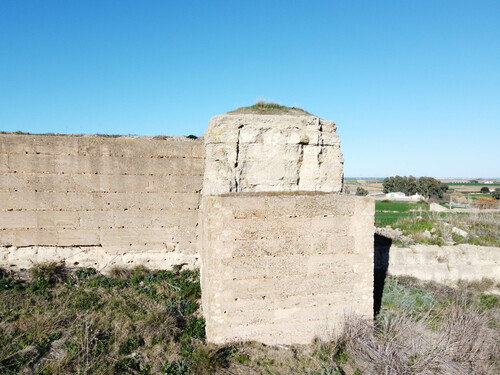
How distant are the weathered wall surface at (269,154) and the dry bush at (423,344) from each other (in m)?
2.58

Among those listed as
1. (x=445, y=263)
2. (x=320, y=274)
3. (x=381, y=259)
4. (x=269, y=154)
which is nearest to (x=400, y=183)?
(x=445, y=263)

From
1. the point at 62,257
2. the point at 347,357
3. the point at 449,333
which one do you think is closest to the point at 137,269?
the point at 62,257

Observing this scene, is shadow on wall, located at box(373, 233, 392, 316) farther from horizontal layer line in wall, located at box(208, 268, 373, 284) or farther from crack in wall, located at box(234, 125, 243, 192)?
crack in wall, located at box(234, 125, 243, 192)

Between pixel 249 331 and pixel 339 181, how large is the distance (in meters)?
3.25

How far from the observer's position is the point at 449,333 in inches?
183

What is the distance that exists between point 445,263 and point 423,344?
16.5ft

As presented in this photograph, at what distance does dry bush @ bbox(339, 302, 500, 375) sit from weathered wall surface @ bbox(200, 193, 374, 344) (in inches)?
14.7

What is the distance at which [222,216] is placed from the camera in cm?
454

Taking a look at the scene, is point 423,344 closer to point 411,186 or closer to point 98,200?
point 98,200

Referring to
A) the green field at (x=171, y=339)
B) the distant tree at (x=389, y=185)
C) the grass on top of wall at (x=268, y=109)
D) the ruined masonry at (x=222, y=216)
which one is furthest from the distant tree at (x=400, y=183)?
the ruined masonry at (x=222, y=216)

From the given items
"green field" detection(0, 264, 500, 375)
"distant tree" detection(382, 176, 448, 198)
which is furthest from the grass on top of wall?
"distant tree" detection(382, 176, 448, 198)

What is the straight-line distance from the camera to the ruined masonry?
466 cm

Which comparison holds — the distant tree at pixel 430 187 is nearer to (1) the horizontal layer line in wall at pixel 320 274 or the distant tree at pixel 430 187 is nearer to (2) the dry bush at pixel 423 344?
(2) the dry bush at pixel 423 344

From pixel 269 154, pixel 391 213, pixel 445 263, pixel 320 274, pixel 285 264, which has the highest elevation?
pixel 269 154
